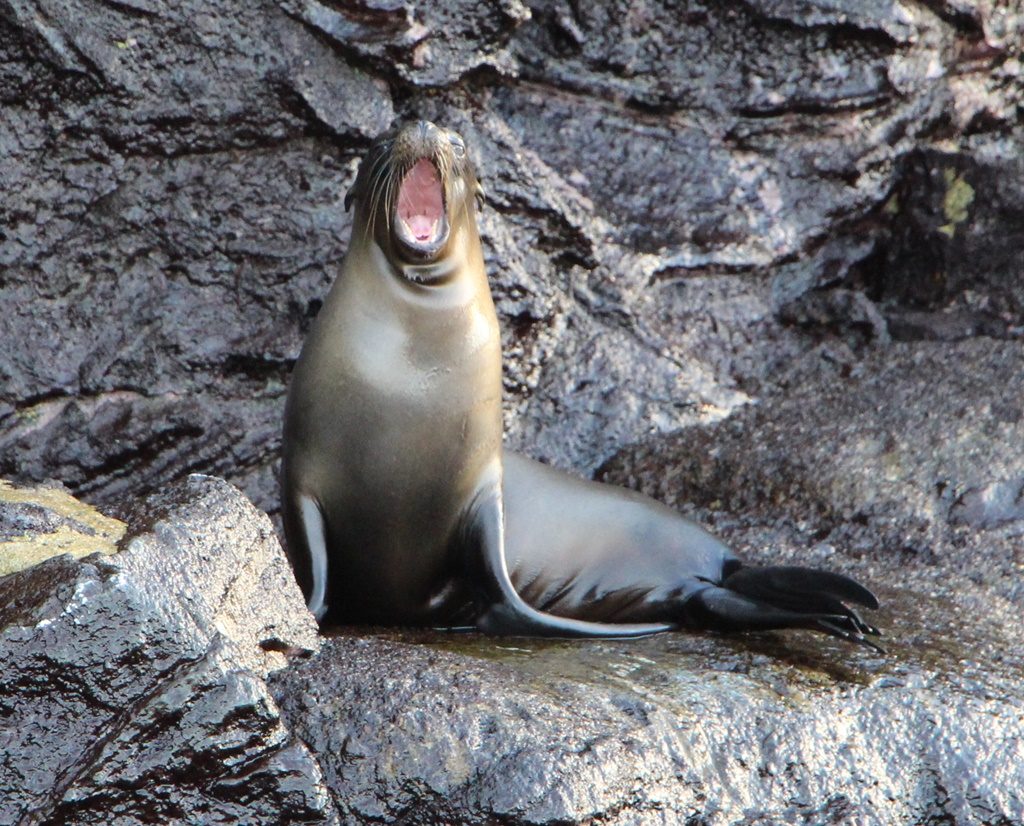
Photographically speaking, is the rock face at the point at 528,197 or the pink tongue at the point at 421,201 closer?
the pink tongue at the point at 421,201

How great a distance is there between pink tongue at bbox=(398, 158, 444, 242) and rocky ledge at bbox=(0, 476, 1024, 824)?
1280 millimetres

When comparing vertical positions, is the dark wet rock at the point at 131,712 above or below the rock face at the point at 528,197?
below

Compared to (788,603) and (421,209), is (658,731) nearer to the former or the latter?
(788,603)

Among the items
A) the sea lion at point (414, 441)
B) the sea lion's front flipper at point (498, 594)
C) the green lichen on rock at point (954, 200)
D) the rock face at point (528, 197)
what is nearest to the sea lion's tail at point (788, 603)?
the sea lion at point (414, 441)

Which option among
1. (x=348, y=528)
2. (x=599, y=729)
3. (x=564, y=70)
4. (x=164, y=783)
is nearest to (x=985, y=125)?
(x=564, y=70)

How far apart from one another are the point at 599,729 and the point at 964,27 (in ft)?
15.1

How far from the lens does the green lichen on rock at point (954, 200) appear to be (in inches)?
261

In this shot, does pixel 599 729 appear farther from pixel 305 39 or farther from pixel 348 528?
pixel 305 39

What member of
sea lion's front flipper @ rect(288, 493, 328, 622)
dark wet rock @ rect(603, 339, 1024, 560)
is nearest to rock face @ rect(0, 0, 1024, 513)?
dark wet rock @ rect(603, 339, 1024, 560)

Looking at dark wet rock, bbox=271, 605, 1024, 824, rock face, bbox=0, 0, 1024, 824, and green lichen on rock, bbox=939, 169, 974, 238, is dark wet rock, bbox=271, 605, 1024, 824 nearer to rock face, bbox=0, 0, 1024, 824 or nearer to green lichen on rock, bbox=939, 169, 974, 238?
rock face, bbox=0, 0, 1024, 824

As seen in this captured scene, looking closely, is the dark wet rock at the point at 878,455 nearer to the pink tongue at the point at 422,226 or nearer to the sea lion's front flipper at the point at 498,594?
the sea lion's front flipper at the point at 498,594

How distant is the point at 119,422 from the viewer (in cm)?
552

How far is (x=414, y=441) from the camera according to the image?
445 centimetres

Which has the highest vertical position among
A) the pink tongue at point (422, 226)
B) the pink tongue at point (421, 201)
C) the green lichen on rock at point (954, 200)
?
the green lichen on rock at point (954, 200)
